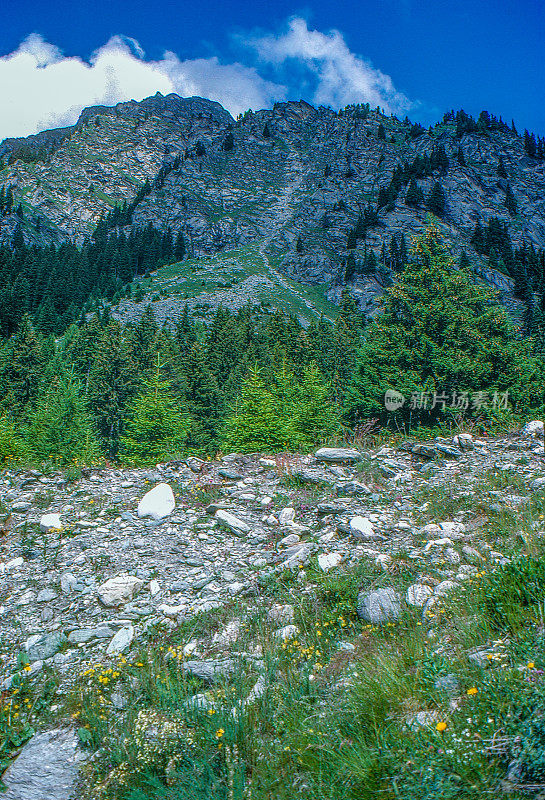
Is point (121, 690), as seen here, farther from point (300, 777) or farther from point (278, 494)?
point (278, 494)

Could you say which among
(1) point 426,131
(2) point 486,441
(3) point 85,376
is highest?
(1) point 426,131

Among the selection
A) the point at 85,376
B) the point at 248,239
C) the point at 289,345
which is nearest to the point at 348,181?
the point at 248,239

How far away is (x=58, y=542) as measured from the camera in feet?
19.6

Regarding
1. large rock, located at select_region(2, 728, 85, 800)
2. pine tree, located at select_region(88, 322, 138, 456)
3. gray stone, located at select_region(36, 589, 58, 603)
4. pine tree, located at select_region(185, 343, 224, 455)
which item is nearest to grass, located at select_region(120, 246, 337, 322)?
pine tree, located at select_region(88, 322, 138, 456)

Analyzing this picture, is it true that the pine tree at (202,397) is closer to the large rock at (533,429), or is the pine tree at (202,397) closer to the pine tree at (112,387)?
the pine tree at (112,387)

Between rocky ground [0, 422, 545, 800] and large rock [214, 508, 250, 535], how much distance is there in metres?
0.02

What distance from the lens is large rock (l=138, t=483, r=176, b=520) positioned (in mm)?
6664

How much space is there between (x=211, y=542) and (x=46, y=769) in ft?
10.3

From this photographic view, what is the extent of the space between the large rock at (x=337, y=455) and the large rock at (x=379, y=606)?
460cm

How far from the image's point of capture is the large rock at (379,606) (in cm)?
390

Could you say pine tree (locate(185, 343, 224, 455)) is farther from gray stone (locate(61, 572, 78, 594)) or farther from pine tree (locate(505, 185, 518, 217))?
pine tree (locate(505, 185, 518, 217))

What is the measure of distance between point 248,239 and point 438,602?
178 m

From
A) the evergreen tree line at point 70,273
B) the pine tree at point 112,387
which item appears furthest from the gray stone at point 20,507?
the evergreen tree line at point 70,273

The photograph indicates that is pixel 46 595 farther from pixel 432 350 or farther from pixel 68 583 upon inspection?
pixel 432 350
